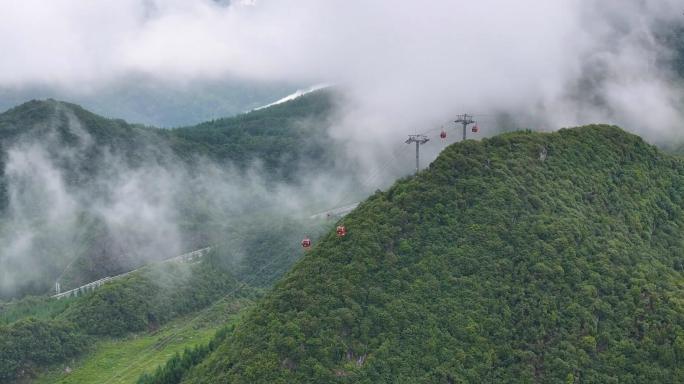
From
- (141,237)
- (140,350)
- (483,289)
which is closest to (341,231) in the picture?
(483,289)

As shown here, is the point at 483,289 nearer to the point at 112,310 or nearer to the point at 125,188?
the point at 112,310

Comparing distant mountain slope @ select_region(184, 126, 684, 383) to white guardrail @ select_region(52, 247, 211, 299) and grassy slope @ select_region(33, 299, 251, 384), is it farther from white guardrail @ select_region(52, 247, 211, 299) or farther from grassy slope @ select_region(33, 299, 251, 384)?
white guardrail @ select_region(52, 247, 211, 299)

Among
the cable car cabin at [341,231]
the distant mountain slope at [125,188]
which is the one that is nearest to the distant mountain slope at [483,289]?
the cable car cabin at [341,231]

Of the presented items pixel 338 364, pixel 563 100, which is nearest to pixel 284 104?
pixel 563 100

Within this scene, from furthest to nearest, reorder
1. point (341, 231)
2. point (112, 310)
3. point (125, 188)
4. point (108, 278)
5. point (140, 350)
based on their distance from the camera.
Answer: point (125, 188), point (108, 278), point (112, 310), point (140, 350), point (341, 231)

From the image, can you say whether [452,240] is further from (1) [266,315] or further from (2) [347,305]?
(1) [266,315]

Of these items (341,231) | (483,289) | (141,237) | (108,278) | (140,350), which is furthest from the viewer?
(141,237)

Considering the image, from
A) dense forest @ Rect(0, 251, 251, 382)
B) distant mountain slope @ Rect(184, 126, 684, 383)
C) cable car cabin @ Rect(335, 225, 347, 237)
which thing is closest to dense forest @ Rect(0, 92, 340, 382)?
dense forest @ Rect(0, 251, 251, 382)
